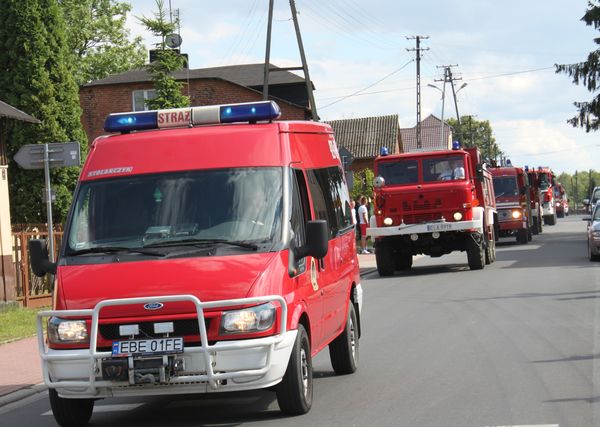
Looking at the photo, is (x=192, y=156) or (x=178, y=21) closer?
(x=192, y=156)

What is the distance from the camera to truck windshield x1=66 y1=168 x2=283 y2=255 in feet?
27.4

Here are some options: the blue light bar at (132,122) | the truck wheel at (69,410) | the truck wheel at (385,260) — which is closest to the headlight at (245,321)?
the truck wheel at (69,410)

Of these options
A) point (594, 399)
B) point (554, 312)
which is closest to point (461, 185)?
point (554, 312)

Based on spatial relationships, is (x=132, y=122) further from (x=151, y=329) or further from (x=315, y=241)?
(x=151, y=329)

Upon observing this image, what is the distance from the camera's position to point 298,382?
8133mm

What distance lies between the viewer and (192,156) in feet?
28.8

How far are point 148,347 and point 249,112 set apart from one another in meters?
2.50

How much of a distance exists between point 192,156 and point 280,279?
1467mm

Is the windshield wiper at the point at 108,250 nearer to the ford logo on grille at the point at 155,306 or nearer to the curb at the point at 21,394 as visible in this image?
the ford logo on grille at the point at 155,306

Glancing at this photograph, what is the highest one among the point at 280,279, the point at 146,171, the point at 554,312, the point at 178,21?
the point at 178,21

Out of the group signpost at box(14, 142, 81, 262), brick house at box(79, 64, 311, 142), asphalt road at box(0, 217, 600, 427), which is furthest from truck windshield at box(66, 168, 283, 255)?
brick house at box(79, 64, 311, 142)

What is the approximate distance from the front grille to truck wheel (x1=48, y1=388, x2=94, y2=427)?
92 cm

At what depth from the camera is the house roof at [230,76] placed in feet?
191

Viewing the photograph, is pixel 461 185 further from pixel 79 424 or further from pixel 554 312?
pixel 79 424
